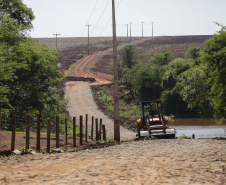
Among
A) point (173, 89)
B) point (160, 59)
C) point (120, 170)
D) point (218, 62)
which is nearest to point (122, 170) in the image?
point (120, 170)

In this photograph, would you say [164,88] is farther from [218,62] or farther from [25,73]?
[25,73]

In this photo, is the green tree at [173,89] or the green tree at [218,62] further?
the green tree at [173,89]

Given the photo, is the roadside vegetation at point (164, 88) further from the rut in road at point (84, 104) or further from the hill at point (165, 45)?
the hill at point (165, 45)

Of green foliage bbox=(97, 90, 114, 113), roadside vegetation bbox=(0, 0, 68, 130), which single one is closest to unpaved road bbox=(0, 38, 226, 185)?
roadside vegetation bbox=(0, 0, 68, 130)

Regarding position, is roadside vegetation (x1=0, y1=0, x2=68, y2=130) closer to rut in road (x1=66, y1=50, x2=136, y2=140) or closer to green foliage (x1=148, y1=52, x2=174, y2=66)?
rut in road (x1=66, y1=50, x2=136, y2=140)

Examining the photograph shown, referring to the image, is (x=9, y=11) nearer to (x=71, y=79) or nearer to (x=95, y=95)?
(x=95, y=95)

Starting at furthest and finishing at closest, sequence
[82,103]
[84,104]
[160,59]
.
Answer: [160,59]
[82,103]
[84,104]

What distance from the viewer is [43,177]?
8.89 m

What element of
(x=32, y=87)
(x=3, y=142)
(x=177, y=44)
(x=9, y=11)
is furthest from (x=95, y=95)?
(x=177, y=44)

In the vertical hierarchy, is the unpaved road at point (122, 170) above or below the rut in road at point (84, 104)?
below

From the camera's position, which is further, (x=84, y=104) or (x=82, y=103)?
(x=82, y=103)

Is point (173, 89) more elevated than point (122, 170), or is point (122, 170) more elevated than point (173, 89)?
point (173, 89)

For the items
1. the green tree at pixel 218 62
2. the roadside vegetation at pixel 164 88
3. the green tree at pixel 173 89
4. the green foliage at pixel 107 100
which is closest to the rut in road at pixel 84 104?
the green foliage at pixel 107 100

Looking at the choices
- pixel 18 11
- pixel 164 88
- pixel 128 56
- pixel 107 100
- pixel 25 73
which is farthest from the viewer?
pixel 128 56
